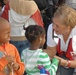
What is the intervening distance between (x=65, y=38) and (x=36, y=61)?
553mm

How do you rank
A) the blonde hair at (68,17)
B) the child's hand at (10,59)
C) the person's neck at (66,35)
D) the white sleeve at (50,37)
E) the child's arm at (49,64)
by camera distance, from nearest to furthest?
the child's hand at (10,59) < the child's arm at (49,64) < the blonde hair at (68,17) < the person's neck at (66,35) < the white sleeve at (50,37)

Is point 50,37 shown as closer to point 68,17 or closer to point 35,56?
point 68,17

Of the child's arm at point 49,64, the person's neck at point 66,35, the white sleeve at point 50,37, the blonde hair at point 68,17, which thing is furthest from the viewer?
the white sleeve at point 50,37

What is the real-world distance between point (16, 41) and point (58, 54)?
84 cm

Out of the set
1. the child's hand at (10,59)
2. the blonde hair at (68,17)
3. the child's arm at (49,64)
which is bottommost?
the child's arm at (49,64)

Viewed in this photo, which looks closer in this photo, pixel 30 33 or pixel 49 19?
pixel 30 33

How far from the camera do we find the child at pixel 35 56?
104 inches

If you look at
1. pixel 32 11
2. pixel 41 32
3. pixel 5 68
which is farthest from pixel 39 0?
pixel 5 68

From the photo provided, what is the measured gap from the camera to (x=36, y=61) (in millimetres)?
2666

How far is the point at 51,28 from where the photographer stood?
3.10m

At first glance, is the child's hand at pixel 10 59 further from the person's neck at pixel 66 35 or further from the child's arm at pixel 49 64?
the person's neck at pixel 66 35

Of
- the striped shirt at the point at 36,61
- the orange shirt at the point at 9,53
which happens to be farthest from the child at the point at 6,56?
the striped shirt at the point at 36,61

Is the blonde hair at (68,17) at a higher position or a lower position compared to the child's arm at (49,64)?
higher

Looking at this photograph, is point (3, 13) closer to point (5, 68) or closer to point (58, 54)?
point (58, 54)
